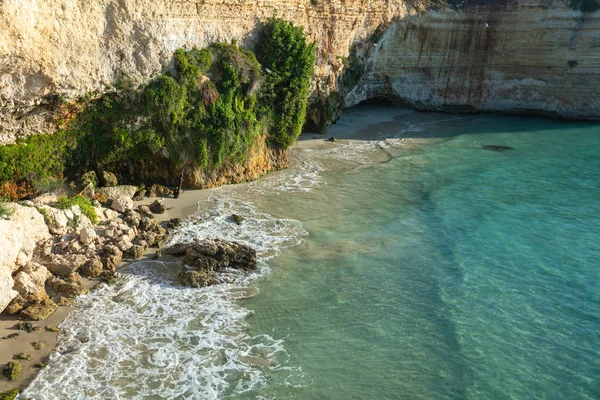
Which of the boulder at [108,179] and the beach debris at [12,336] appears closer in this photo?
the beach debris at [12,336]

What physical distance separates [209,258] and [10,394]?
22.0ft

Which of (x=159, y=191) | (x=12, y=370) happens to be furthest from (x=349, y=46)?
(x=12, y=370)

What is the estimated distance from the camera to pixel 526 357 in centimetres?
1327

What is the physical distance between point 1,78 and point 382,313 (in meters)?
13.8

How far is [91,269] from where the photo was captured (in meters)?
15.6

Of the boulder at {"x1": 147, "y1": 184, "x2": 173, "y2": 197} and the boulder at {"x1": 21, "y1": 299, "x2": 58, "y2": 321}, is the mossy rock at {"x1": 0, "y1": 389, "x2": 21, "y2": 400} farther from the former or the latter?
the boulder at {"x1": 147, "y1": 184, "x2": 173, "y2": 197}

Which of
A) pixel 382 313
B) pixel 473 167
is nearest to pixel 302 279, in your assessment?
pixel 382 313

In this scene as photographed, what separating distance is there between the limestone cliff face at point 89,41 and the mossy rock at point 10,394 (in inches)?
385

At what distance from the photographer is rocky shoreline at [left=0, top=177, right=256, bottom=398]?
1297 centimetres

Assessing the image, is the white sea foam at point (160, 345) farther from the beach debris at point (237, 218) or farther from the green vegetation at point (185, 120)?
the green vegetation at point (185, 120)

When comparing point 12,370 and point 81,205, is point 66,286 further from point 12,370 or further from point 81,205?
point 81,205

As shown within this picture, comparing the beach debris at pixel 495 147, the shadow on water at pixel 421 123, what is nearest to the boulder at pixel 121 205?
the shadow on water at pixel 421 123

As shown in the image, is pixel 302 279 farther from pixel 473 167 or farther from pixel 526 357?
→ pixel 473 167

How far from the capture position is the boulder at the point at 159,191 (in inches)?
847
